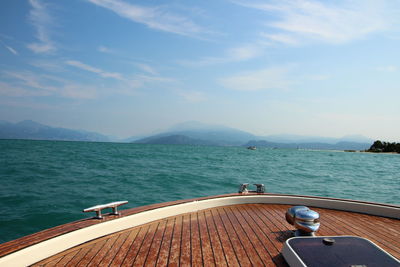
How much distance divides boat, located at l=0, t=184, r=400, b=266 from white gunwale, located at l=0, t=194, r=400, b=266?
11mm

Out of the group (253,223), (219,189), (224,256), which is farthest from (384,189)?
(224,256)

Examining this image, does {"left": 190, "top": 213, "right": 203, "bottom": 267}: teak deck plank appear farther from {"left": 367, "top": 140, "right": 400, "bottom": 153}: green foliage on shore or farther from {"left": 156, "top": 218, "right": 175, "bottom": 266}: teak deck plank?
{"left": 367, "top": 140, "right": 400, "bottom": 153}: green foliage on shore

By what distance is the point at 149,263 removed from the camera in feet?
8.92

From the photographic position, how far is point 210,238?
11.3 ft

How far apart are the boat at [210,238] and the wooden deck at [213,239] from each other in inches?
0.5

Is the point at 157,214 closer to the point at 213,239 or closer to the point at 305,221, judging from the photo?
the point at 213,239

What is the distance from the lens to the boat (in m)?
2.70

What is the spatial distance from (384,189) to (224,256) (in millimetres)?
20212

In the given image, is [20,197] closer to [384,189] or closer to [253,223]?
[253,223]

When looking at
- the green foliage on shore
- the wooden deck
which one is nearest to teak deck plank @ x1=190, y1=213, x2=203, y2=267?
the wooden deck

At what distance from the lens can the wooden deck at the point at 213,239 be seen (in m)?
2.80

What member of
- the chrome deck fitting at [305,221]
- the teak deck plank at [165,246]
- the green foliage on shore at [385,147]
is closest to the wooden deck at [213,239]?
the teak deck plank at [165,246]

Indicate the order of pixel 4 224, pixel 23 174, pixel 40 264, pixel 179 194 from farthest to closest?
pixel 23 174 → pixel 179 194 → pixel 4 224 → pixel 40 264

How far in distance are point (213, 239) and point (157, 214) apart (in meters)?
1.25
